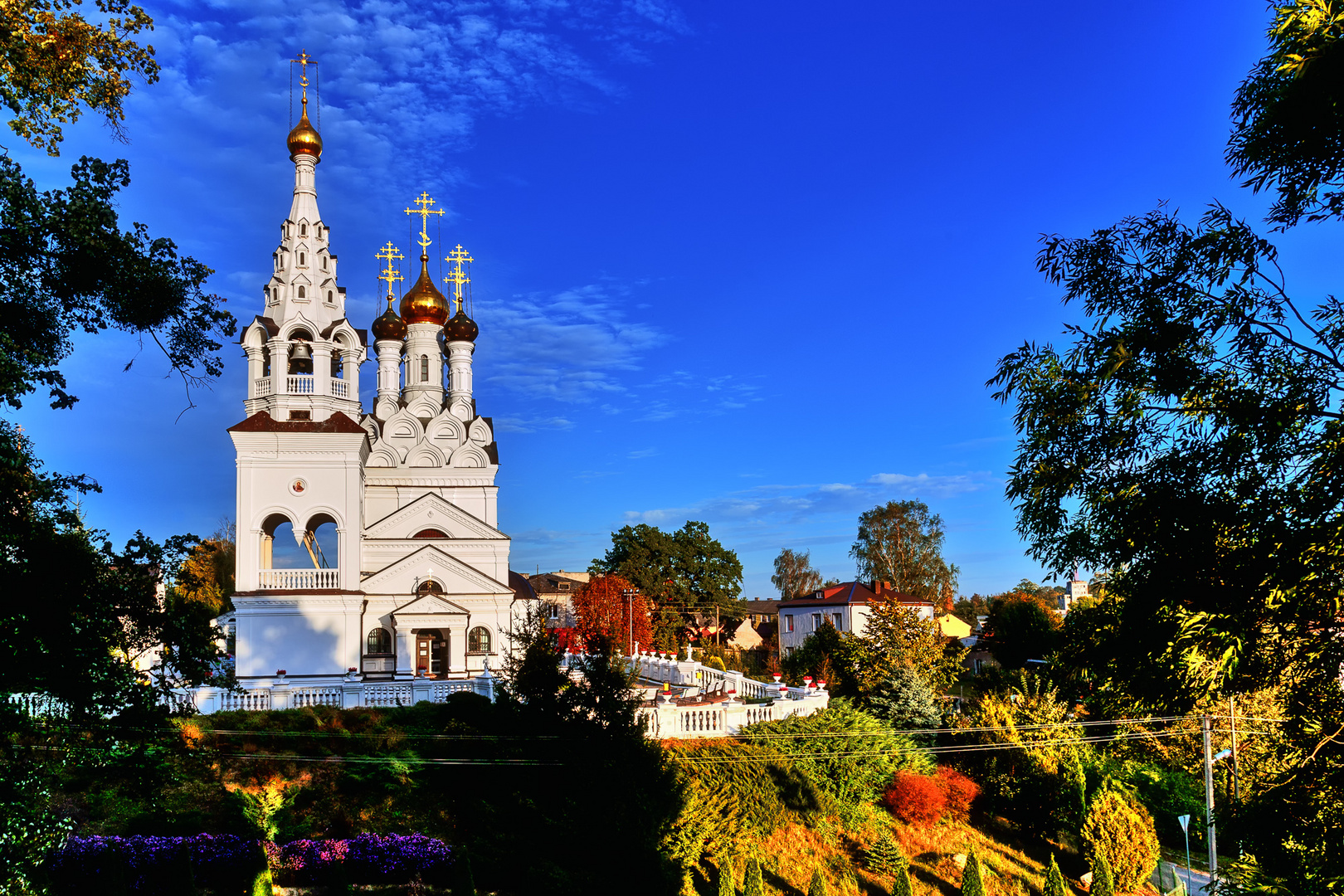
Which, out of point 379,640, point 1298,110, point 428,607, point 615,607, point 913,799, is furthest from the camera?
point 615,607

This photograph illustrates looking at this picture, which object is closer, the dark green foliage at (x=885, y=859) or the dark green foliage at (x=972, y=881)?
the dark green foliage at (x=972, y=881)

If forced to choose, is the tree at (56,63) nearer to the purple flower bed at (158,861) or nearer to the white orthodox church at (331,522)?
the purple flower bed at (158,861)

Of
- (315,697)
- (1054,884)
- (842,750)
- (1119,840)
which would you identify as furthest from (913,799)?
(315,697)

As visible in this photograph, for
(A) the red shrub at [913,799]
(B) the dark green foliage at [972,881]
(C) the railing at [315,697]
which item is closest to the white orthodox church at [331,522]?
(C) the railing at [315,697]

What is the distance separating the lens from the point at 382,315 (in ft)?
146

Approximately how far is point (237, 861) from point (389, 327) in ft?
98.8

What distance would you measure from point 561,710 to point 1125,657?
11.9 m

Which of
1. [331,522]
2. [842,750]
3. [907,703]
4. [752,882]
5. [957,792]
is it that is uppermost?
[331,522]

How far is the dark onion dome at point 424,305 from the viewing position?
43188mm

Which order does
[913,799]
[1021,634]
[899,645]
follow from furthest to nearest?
[1021,634] < [899,645] < [913,799]

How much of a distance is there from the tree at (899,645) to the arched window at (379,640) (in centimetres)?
1862

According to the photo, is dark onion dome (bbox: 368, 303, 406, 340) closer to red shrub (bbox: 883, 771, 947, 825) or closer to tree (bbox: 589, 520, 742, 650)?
tree (bbox: 589, 520, 742, 650)

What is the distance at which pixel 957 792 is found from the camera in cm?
2430

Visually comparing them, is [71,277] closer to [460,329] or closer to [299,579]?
[299,579]
